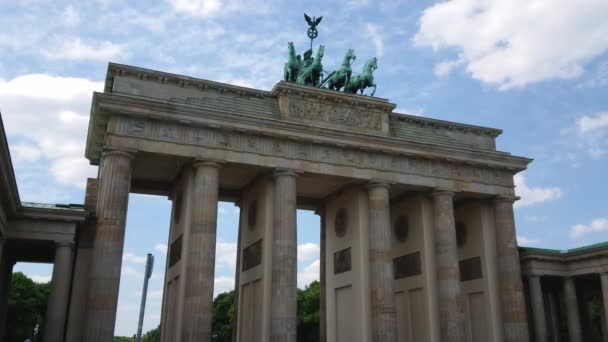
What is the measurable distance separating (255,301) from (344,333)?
6.16m

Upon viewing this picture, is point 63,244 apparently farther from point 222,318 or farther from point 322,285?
point 222,318

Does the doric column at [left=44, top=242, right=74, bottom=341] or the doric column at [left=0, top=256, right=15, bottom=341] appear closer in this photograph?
the doric column at [left=44, top=242, right=74, bottom=341]

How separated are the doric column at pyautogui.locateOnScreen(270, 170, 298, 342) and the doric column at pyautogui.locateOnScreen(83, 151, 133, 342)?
747cm

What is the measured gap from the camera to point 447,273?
3144 cm

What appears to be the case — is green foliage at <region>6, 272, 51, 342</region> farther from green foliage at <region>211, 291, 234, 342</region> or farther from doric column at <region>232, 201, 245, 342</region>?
doric column at <region>232, 201, 245, 342</region>

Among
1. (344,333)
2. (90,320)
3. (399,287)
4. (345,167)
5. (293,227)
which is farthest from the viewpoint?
(399,287)

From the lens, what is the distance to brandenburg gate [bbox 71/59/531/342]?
2641 cm

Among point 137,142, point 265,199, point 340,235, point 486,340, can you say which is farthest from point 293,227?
point 486,340

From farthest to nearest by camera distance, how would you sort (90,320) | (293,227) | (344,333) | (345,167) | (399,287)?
(399,287)
(344,333)
(345,167)
(293,227)
(90,320)

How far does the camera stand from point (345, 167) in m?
30.6

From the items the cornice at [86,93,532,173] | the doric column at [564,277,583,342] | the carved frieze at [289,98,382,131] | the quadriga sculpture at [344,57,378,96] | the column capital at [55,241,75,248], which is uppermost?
the quadriga sculpture at [344,57,378,96]

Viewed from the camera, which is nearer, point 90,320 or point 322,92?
point 90,320

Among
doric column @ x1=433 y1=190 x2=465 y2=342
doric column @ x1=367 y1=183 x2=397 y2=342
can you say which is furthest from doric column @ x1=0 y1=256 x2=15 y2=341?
doric column @ x1=433 y1=190 x2=465 y2=342

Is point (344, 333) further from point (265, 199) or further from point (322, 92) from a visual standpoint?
point (322, 92)
